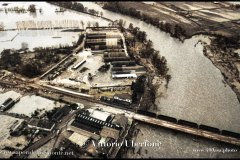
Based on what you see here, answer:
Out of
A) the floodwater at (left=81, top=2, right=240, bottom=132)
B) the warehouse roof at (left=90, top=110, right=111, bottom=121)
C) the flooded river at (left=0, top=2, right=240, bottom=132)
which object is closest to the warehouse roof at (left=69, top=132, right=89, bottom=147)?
the warehouse roof at (left=90, top=110, right=111, bottom=121)

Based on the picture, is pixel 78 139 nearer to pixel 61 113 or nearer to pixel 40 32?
pixel 61 113

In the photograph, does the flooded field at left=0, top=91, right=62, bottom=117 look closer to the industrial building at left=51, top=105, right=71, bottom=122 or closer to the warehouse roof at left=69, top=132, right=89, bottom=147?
the industrial building at left=51, top=105, right=71, bottom=122

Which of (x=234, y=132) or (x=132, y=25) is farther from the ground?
(x=132, y=25)

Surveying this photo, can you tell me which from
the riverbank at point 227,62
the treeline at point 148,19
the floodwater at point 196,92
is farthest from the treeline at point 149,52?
the riverbank at point 227,62

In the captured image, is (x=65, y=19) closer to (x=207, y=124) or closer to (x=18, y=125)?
(x=18, y=125)

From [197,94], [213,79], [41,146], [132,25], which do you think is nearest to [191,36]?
[132,25]

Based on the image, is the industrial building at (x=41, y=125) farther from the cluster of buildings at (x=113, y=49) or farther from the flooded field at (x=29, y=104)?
the cluster of buildings at (x=113, y=49)

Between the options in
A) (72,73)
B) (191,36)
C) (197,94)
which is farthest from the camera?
(191,36)
